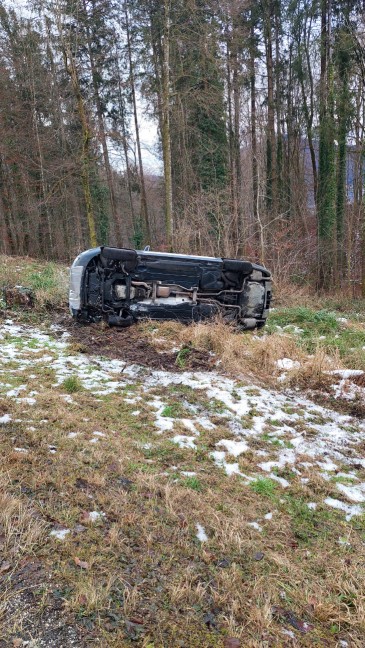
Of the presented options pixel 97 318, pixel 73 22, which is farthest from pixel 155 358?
pixel 73 22

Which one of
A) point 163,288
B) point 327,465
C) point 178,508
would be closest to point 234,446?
point 327,465

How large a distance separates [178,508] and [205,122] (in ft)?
67.6

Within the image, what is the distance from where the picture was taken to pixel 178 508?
2523 mm

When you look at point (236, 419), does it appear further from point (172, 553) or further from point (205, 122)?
point (205, 122)

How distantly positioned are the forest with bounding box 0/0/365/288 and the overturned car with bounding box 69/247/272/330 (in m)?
6.37

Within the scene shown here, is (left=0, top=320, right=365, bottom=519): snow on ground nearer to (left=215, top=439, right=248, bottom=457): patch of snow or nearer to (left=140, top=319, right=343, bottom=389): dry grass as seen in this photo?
(left=215, top=439, right=248, bottom=457): patch of snow

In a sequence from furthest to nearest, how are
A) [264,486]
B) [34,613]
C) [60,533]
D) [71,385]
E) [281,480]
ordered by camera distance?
1. [71,385]
2. [281,480]
3. [264,486]
4. [60,533]
5. [34,613]

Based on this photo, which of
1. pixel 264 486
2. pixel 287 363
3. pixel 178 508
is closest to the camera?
pixel 178 508

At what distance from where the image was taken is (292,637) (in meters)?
1.76

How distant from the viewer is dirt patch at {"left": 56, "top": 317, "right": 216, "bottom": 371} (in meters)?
5.78

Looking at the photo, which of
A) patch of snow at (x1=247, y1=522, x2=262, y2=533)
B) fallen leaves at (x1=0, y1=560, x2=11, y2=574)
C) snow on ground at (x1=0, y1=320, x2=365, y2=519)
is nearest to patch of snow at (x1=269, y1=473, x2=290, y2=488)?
snow on ground at (x1=0, y1=320, x2=365, y2=519)

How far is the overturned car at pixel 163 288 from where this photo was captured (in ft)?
22.7

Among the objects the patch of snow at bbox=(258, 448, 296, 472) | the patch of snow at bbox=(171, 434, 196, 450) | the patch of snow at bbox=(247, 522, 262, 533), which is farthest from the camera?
the patch of snow at bbox=(171, 434, 196, 450)

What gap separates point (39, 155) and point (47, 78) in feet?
11.0
